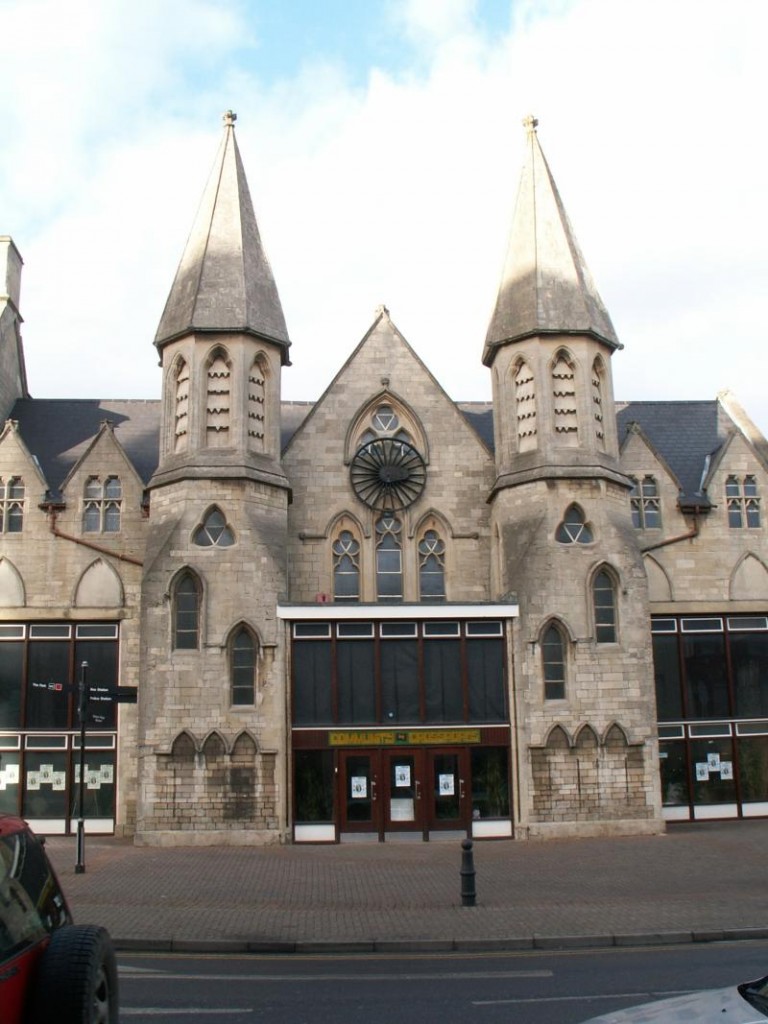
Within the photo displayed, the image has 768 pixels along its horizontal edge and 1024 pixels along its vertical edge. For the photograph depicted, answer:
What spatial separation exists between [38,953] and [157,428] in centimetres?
2421

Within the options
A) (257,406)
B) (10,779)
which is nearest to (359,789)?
(10,779)

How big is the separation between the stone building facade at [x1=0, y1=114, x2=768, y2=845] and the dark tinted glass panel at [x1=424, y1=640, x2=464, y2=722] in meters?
0.06

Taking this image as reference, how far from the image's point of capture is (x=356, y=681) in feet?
75.8

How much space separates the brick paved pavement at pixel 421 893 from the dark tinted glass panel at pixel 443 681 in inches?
115

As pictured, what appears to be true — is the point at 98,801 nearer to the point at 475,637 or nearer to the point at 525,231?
the point at 475,637

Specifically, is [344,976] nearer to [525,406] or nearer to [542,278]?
[525,406]

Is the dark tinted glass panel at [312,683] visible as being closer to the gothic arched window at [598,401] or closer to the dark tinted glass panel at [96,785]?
the dark tinted glass panel at [96,785]

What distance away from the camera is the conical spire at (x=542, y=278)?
25469mm

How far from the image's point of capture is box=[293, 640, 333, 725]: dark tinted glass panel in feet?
74.9

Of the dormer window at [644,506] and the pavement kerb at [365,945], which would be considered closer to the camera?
the pavement kerb at [365,945]

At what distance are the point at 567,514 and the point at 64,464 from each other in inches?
536

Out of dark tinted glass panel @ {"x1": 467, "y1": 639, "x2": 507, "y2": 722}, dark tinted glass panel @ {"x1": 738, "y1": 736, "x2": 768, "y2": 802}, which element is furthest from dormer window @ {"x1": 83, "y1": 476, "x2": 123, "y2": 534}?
dark tinted glass panel @ {"x1": 738, "y1": 736, "x2": 768, "y2": 802}

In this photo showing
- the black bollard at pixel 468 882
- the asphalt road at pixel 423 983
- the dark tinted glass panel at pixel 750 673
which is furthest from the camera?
the dark tinted glass panel at pixel 750 673

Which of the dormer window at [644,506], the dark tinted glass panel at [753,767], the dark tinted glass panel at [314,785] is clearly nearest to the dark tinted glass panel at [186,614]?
the dark tinted glass panel at [314,785]
